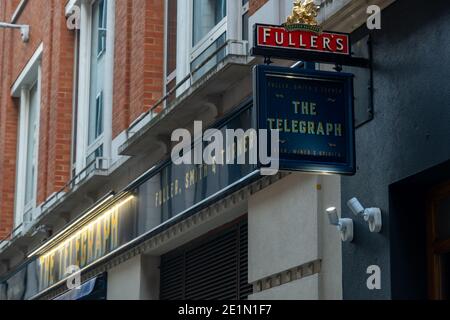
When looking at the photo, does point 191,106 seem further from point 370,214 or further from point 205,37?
point 370,214

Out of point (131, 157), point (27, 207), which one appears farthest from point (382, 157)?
point (27, 207)

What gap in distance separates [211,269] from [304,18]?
4.77 metres

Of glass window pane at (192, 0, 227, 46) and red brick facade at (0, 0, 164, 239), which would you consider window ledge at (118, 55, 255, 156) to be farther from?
glass window pane at (192, 0, 227, 46)

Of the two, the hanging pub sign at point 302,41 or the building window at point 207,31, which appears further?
the building window at point 207,31

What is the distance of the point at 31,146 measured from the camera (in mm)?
23859

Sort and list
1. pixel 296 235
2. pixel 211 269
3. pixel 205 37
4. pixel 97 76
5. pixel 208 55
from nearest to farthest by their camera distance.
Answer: pixel 296 235 → pixel 211 269 → pixel 208 55 → pixel 205 37 → pixel 97 76

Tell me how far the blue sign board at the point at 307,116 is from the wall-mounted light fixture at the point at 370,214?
0.45 metres

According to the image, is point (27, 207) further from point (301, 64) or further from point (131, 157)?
point (301, 64)

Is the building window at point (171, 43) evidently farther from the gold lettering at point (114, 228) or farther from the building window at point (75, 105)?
the building window at point (75, 105)

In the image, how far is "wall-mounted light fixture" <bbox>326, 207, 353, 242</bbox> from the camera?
426 inches

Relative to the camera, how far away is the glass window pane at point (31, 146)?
2339cm

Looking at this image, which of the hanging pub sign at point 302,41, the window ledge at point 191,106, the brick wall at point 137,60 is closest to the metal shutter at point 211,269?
the window ledge at point 191,106

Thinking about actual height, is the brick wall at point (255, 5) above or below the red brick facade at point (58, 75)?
below

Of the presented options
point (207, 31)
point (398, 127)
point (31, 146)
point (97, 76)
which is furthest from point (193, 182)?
point (31, 146)
